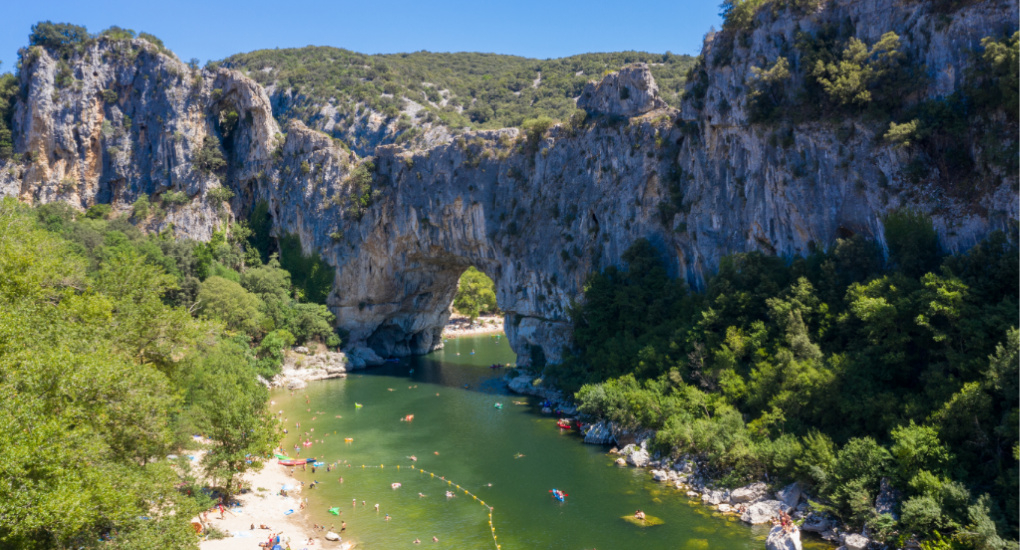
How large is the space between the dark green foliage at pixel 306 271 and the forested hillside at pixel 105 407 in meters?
20.3

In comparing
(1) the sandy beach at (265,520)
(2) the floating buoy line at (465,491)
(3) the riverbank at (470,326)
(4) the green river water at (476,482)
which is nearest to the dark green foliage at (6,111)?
(4) the green river water at (476,482)

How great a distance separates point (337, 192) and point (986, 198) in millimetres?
51531

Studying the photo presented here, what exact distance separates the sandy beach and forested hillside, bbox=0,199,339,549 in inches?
48.4

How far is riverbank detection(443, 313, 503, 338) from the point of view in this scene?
268ft

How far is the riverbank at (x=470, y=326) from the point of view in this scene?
81625mm

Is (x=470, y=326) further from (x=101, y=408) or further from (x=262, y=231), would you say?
(x=101, y=408)

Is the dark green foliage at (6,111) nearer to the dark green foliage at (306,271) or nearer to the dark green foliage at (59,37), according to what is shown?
the dark green foliage at (59,37)

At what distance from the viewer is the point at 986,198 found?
80.3 feet

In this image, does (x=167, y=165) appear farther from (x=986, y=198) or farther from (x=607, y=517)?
(x=986, y=198)

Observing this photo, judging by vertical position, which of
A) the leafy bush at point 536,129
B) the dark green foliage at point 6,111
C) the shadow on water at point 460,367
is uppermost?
the dark green foliage at point 6,111

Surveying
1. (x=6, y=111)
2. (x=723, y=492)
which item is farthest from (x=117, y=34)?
(x=723, y=492)

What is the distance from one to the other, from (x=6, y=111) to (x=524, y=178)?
53.9 m

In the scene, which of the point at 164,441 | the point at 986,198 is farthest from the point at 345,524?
the point at 986,198

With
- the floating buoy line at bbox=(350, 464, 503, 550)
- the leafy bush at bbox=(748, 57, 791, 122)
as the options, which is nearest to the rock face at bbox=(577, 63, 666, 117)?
the leafy bush at bbox=(748, 57, 791, 122)
